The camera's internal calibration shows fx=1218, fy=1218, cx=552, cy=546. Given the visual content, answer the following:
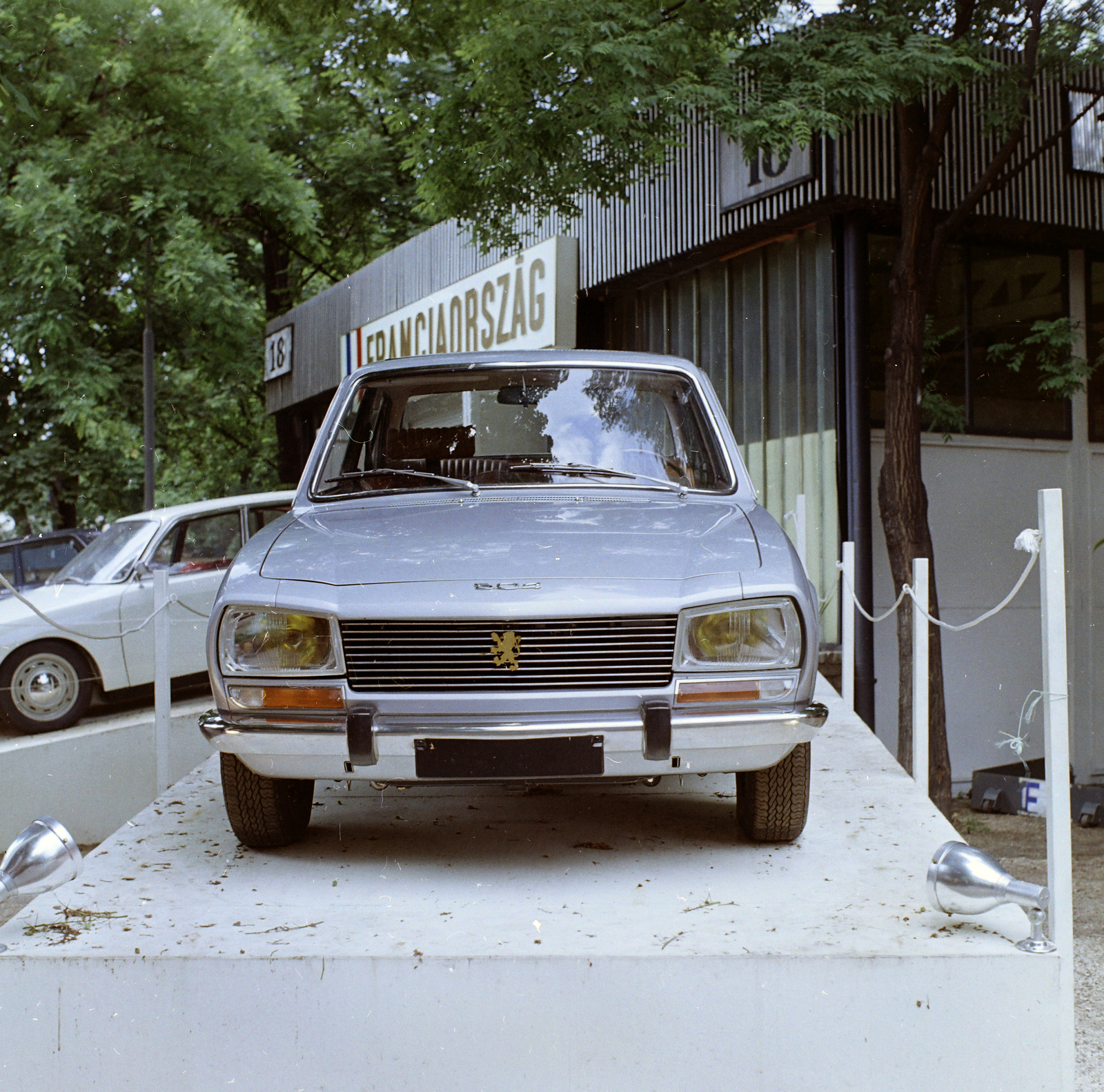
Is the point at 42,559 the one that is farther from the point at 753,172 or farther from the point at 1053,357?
the point at 1053,357

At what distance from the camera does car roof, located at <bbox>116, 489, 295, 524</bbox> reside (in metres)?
9.96

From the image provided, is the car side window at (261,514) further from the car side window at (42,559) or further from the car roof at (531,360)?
the car roof at (531,360)

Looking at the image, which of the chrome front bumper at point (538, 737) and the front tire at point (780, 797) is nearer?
the chrome front bumper at point (538, 737)

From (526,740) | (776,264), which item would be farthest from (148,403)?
(526,740)

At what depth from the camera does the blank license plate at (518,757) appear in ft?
10.2

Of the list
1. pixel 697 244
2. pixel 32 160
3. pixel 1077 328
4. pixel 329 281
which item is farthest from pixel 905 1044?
pixel 329 281

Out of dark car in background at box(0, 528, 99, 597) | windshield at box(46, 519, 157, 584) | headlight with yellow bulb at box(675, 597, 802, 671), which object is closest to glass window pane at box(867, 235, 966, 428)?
windshield at box(46, 519, 157, 584)

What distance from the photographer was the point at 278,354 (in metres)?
21.1

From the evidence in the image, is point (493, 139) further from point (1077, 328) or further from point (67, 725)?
point (1077, 328)

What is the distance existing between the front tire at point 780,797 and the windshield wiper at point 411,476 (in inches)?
53.5

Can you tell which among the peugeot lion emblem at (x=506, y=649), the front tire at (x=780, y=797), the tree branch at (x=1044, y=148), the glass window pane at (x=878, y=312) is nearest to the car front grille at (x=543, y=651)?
the peugeot lion emblem at (x=506, y=649)

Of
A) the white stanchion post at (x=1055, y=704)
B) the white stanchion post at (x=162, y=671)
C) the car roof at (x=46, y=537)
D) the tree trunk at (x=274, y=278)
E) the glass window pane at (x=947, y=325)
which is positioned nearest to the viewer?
the white stanchion post at (x=1055, y=704)

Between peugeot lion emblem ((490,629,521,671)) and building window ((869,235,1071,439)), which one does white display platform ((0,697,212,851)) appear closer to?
peugeot lion emblem ((490,629,521,671))

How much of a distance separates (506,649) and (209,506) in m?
7.41
